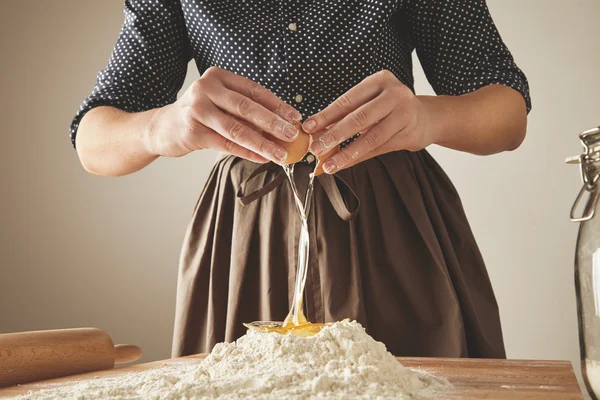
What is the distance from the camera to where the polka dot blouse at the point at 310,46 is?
875mm

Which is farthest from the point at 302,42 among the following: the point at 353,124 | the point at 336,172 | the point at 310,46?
the point at 353,124

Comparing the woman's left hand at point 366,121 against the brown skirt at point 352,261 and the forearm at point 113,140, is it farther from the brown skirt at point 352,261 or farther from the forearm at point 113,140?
the forearm at point 113,140

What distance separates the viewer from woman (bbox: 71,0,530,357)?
0.82 metres

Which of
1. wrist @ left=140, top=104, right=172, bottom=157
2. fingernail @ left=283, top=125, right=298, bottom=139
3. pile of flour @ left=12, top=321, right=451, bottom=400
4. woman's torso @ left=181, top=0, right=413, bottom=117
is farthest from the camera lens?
woman's torso @ left=181, top=0, right=413, bottom=117

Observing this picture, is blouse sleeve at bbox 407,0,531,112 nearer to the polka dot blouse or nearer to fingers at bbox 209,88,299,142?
the polka dot blouse

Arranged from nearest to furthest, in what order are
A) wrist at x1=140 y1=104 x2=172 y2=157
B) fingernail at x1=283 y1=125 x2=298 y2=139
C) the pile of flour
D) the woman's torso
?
1. the pile of flour
2. fingernail at x1=283 y1=125 x2=298 y2=139
3. wrist at x1=140 y1=104 x2=172 y2=157
4. the woman's torso

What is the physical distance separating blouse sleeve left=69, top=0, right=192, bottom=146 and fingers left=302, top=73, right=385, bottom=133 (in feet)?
1.31

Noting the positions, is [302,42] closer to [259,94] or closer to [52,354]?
[259,94]

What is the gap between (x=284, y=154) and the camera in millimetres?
606

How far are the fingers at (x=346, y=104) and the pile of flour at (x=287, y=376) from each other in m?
0.20

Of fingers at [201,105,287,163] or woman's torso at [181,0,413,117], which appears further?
woman's torso at [181,0,413,117]

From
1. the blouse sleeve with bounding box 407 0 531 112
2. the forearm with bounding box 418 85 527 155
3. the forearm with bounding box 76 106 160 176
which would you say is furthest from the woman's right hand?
the blouse sleeve with bounding box 407 0 531 112

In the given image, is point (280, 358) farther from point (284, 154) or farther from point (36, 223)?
point (36, 223)

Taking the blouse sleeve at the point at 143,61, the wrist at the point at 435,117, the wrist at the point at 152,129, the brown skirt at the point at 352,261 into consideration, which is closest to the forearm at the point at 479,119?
the wrist at the point at 435,117
